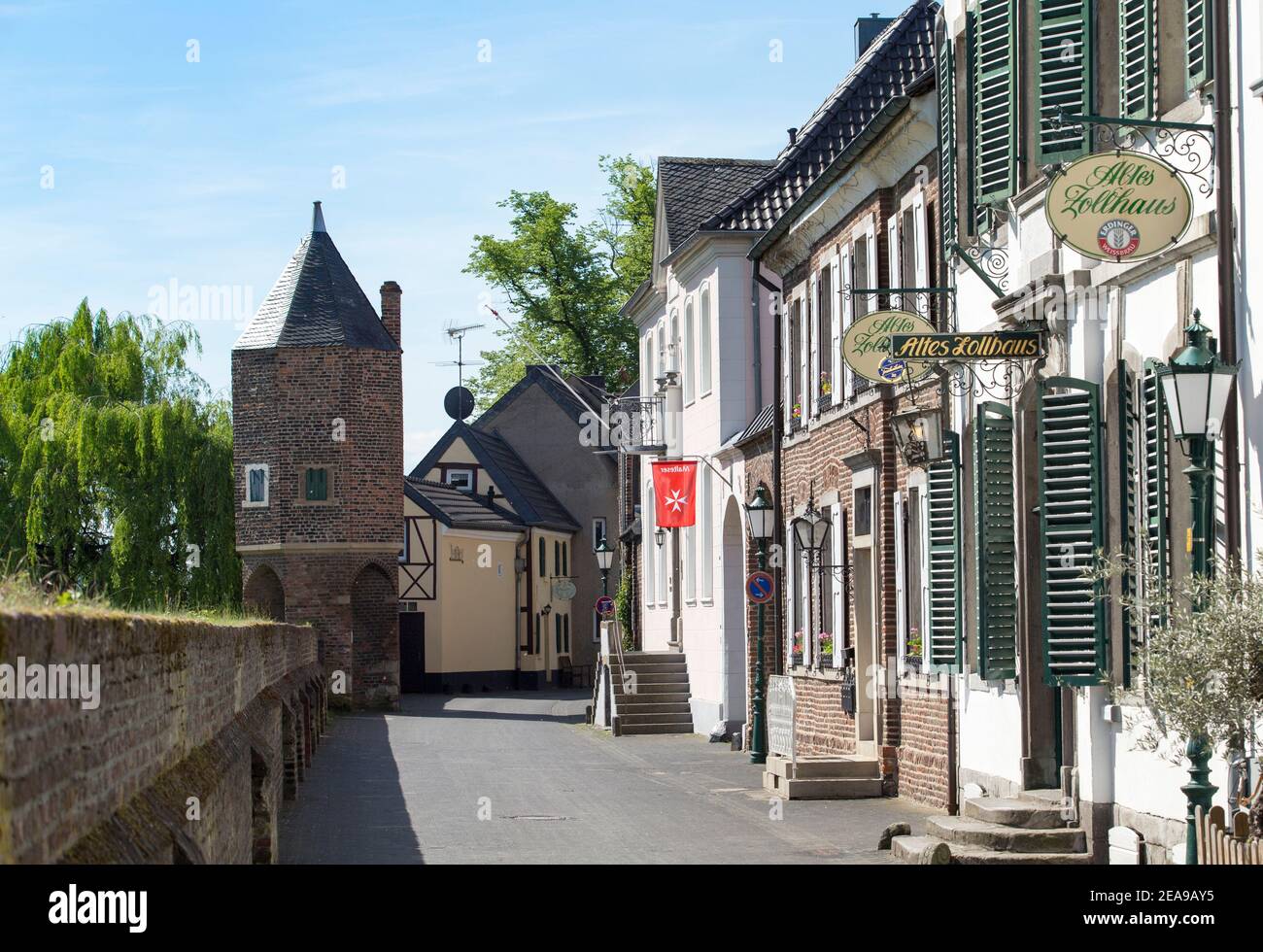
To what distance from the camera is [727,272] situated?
31484mm

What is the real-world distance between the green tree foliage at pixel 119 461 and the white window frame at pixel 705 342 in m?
16.8

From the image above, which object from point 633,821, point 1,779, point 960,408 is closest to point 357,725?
point 633,821

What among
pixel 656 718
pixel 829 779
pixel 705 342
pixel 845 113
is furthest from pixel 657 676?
pixel 829 779

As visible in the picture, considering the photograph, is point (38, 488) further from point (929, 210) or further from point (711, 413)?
point (929, 210)

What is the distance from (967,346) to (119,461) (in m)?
36.4

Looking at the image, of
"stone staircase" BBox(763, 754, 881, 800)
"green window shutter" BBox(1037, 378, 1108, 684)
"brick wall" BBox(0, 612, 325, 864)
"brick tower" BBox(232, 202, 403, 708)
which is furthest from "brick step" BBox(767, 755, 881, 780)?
"brick tower" BBox(232, 202, 403, 708)

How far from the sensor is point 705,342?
33.3m

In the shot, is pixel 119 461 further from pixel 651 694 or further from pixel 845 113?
pixel 845 113

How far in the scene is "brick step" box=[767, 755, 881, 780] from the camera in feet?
63.8

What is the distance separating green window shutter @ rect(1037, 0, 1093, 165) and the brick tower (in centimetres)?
3446

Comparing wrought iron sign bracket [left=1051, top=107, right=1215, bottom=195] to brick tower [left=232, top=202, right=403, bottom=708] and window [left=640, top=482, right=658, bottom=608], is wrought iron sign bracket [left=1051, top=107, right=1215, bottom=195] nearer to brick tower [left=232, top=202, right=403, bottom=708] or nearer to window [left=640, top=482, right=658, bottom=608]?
window [left=640, top=482, right=658, bottom=608]

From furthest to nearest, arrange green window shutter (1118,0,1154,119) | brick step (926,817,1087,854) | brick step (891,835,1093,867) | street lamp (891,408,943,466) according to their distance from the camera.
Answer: street lamp (891,408,943,466) < brick step (926,817,1087,854) < brick step (891,835,1093,867) < green window shutter (1118,0,1154,119)

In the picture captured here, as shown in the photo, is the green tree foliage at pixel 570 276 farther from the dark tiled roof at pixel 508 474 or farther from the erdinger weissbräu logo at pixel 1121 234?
the erdinger weissbräu logo at pixel 1121 234

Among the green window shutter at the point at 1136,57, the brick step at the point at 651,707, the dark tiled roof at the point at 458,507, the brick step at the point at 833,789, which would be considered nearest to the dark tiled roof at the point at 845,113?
the brick step at the point at 651,707
